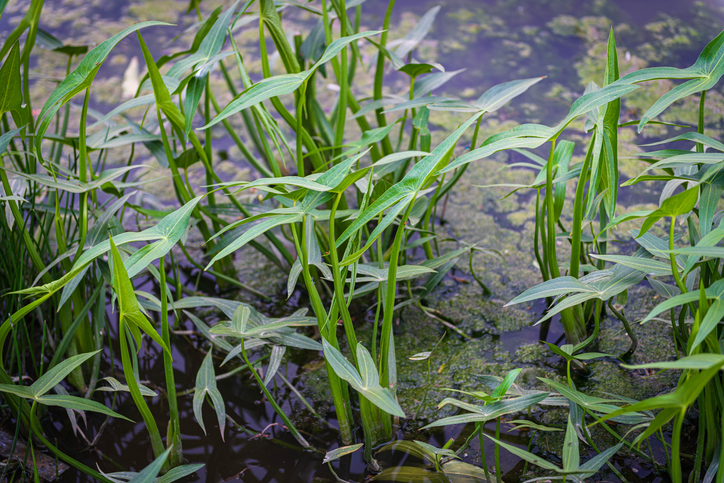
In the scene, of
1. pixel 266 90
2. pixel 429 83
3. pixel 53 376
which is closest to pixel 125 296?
pixel 53 376

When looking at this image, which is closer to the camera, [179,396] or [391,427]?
[391,427]

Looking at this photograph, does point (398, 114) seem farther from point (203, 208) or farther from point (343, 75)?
point (203, 208)

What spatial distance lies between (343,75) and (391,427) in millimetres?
678

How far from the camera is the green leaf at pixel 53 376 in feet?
2.44

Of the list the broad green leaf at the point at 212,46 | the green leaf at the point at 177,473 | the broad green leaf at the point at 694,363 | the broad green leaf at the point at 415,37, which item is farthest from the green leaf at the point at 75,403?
the broad green leaf at the point at 415,37

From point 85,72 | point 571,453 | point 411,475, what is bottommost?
point 411,475

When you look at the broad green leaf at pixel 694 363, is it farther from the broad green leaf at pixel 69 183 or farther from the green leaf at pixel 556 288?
the broad green leaf at pixel 69 183

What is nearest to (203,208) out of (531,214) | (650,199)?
(531,214)

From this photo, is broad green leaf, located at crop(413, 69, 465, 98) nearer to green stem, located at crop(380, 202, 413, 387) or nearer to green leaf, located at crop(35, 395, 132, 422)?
green stem, located at crop(380, 202, 413, 387)

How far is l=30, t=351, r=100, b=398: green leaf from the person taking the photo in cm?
75

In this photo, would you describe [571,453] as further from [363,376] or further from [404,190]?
[404,190]

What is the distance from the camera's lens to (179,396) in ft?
3.38

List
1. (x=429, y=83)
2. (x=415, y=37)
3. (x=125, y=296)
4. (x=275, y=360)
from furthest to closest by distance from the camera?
(x=415, y=37), (x=429, y=83), (x=275, y=360), (x=125, y=296)

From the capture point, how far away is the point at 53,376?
757 millimetres
